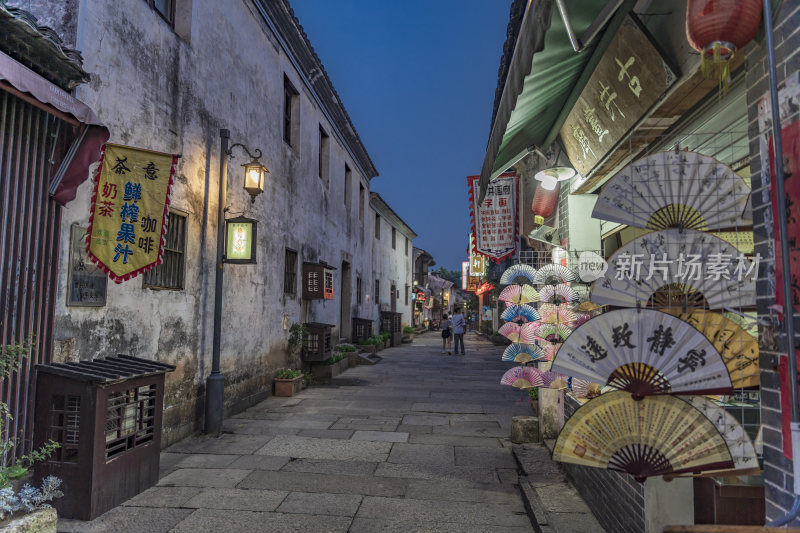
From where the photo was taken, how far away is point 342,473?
5.71 m

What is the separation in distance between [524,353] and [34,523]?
16.8 feet

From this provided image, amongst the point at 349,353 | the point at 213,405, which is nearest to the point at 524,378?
the point at 213,405

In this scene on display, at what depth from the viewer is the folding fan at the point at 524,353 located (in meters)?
6.37

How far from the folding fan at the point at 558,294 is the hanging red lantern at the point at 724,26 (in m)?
3.91

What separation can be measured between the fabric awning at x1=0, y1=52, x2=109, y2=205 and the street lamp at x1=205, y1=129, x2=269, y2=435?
108 inches

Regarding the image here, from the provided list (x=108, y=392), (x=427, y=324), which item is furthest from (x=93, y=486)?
(x=427, y=324)

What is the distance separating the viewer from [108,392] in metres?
4.54

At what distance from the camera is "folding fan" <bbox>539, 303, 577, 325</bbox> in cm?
632

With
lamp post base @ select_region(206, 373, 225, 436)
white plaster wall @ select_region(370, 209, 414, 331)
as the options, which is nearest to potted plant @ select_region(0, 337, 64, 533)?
lamp post base @ select_region(206, 373, 225, 436)

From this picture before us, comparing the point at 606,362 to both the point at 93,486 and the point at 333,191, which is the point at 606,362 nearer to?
the point at 93,486

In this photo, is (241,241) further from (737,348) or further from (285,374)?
(737,348)

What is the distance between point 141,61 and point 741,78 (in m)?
6.28

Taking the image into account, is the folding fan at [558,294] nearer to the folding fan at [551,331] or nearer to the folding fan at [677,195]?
the folding fan at [551,331]

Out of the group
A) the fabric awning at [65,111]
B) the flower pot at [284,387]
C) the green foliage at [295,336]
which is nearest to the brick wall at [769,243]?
the fabric awning at [65,111]
